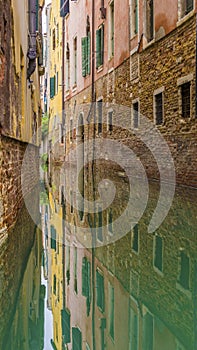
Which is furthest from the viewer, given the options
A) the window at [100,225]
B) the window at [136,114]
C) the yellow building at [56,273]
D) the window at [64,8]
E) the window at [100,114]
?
the window at [64,8]

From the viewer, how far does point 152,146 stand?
14891mm

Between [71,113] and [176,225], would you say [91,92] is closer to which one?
[71,113]

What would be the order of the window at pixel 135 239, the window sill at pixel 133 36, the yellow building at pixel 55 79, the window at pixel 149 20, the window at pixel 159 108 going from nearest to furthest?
the window at pixel 135 239 → the window at pixel 159 108 → the window at pixel 149 20 → the window sill at pixel 133 36 → the yellow building at pixel 55 79

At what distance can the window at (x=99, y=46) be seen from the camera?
2210 cm

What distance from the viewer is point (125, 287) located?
4395 mm

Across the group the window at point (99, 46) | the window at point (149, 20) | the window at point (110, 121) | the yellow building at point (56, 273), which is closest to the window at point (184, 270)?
the yellow building at point (56, 273)

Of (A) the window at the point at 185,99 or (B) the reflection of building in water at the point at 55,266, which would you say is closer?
(B) the reflection of building in water at the point at 55,266

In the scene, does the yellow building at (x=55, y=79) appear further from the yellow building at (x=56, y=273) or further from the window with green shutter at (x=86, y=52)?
the yellow building at (x=56, y=273)

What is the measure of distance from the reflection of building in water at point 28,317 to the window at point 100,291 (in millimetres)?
403

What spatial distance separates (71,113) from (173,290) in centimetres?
2604

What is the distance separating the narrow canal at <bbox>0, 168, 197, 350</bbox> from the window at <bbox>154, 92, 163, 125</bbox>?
6910 millimetres

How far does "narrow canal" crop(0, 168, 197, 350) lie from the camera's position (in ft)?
11.0

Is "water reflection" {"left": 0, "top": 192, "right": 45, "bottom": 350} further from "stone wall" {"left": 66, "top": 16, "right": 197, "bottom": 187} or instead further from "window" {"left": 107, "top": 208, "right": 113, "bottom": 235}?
"stone wall" {"left": 66, "top": 16, "right": 197, "bottom": 187}

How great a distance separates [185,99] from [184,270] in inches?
314
